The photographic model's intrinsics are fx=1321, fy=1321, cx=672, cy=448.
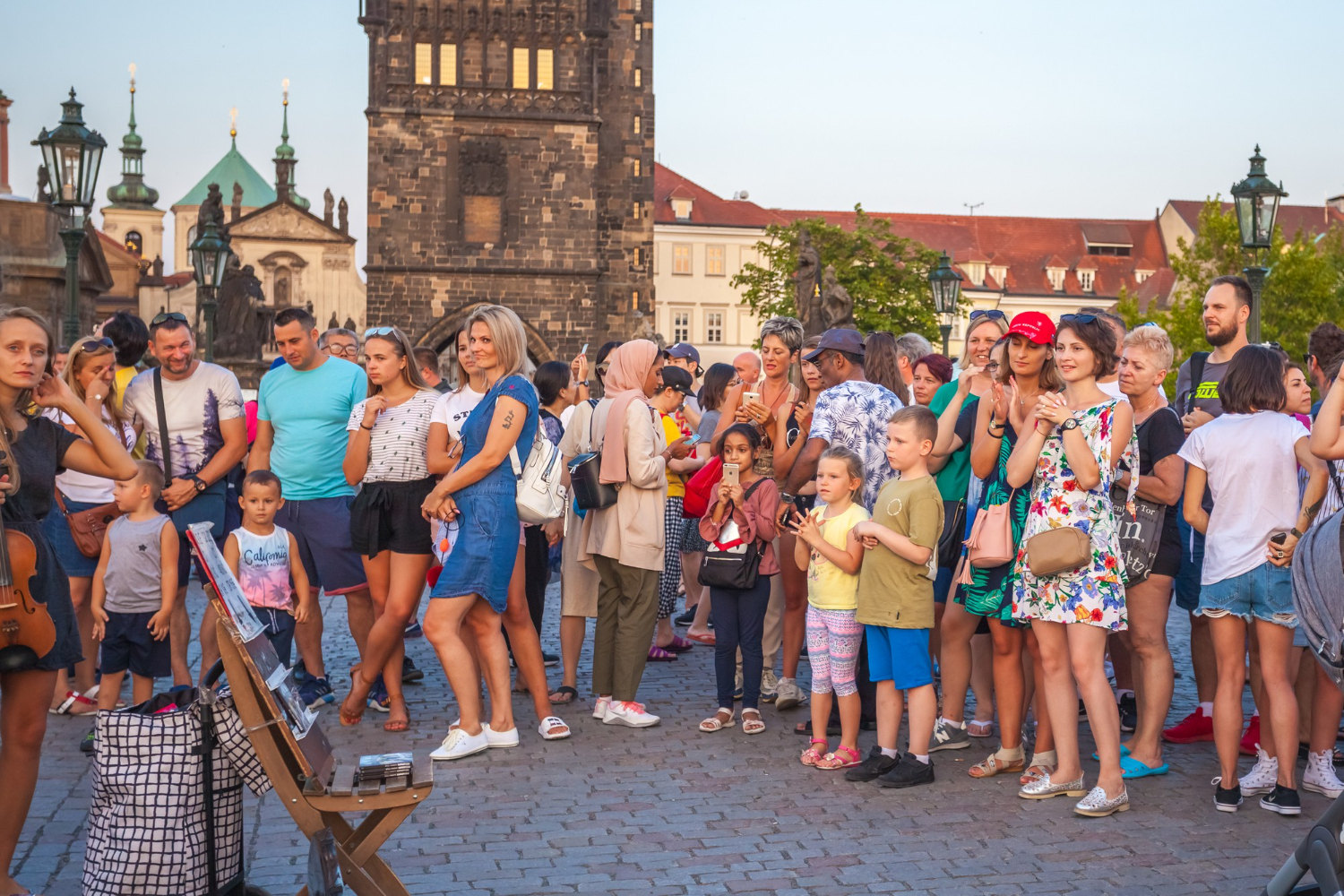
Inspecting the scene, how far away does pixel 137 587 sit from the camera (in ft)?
23.0

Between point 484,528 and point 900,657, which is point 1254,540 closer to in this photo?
point 900,657

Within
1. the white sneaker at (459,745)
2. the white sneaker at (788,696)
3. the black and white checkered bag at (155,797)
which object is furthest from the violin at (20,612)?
the white sneaker at (788,696)

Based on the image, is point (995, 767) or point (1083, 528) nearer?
point (1083, 528)

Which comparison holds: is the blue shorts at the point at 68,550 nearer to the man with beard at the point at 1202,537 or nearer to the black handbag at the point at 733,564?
the black handbag at the point at 733,564

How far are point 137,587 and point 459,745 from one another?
2029 mm

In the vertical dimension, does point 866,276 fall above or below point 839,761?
above

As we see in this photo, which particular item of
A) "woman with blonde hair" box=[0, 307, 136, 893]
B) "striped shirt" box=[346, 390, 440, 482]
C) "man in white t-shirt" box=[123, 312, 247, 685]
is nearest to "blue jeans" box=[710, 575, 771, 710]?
"striped shirt" box=[346, 390, 440, 482]

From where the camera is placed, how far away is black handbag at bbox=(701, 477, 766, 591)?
702 centimetres

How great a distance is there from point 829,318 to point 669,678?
15.9 metres

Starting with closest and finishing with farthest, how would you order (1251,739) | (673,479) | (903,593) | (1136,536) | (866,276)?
(1136,536)
(903,593)
(1251,739)
(673,479)
(866,276)

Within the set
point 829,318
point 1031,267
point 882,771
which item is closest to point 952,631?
point 882,771

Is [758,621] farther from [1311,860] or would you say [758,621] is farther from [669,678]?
[1311,860]

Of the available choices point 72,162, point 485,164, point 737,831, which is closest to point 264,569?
point 737,831

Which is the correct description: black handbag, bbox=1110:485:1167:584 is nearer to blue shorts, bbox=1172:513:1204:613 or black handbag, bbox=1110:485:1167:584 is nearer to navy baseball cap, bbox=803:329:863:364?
blue shorts, bbox=1172:513:1204:613
